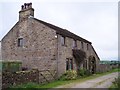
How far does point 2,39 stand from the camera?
97.3ft

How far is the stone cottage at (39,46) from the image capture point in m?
25.1

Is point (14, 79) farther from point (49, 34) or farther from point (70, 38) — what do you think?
point (70, 38)

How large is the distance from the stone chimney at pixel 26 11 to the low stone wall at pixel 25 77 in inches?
349

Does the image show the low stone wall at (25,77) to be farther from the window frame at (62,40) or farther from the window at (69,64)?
the window frame at (62,40)

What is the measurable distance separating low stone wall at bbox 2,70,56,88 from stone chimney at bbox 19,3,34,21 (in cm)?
888

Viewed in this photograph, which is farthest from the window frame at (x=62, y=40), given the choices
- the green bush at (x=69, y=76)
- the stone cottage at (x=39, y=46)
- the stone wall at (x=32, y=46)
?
the green bush at (x=69, y=76)

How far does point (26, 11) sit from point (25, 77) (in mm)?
11702

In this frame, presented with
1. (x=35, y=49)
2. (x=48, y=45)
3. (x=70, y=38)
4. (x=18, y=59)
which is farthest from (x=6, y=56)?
(x=70, y=38)

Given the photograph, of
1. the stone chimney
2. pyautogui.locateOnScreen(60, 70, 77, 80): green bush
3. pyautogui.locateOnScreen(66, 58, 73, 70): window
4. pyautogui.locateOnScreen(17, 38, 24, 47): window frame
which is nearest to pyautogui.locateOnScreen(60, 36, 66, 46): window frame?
pyautogui.locateOnScreen(66, 58, 73, 70): window

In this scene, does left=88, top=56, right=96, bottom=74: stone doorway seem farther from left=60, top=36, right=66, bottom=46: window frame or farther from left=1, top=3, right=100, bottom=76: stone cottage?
left=60, top=36, right=66, bottom=46: window frame

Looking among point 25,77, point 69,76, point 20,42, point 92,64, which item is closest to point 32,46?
point 20,42

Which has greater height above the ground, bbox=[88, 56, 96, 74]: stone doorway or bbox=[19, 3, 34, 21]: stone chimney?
bbox=[19, 3, 34, 21]: stone chimney

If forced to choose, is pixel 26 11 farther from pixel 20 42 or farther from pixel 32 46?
pixel 32 46

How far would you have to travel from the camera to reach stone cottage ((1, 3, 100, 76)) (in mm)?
25109
